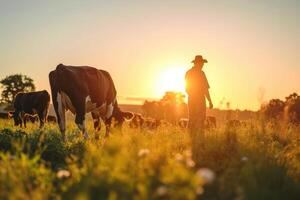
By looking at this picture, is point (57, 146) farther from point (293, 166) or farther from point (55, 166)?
point (293, 166)

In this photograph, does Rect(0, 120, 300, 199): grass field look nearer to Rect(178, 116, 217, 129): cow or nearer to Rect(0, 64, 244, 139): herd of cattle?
Rect(0, 64, 244, 139): herd of cattle

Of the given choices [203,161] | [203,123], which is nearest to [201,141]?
[203,161]

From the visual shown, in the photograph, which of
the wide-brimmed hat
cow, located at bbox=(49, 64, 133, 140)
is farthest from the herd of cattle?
the wide-brimmed hat

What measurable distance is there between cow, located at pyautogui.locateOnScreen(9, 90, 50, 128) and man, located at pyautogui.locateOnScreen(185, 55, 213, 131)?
12.0 meters

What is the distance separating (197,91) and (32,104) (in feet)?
46.2

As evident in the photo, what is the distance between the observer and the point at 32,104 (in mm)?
26969

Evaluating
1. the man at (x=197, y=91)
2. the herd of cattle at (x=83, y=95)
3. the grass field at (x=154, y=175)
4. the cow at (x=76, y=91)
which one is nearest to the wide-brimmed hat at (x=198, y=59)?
the man at (x=197, y=91)

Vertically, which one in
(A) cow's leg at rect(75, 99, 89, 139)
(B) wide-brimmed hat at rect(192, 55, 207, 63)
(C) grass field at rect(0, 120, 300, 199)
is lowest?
(C) grass field at rect(0, 120, 300, 199)

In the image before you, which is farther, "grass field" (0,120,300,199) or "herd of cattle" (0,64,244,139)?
"herd of cattle" (0,64,244,139)

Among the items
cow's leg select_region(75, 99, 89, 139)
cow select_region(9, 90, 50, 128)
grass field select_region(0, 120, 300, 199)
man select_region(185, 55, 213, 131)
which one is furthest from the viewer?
cow select_region(9, 90, 50, 128)

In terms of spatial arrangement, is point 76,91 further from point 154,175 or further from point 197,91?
point 154,175

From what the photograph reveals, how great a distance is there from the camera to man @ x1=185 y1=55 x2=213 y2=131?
606 inches

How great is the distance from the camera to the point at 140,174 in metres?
5.91

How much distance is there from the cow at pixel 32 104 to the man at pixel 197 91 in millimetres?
11998
